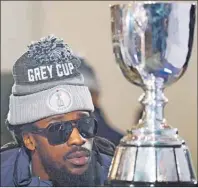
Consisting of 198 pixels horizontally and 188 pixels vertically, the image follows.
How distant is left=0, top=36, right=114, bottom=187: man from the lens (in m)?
1.18

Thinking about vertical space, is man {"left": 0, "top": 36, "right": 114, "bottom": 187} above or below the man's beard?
above

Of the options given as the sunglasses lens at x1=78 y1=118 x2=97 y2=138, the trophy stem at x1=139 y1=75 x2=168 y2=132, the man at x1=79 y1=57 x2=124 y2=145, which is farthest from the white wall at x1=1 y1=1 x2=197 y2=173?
the trophy stem at x1=139 y1=75 x2=168 y2=132

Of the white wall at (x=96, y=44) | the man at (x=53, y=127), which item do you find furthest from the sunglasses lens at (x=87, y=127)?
the white wall at (x=96, y=44)

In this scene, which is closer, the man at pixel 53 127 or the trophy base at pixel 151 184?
the trophy base at pixel 151 184

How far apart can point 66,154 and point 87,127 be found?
0.19 ft

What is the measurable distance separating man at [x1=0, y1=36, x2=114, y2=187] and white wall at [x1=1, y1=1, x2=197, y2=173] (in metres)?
0.25

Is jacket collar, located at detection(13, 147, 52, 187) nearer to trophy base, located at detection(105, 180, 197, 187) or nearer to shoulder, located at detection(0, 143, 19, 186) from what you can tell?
shoulder, located at detection(0, 143, 19, 186)

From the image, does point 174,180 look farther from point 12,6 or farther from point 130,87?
point 12,6

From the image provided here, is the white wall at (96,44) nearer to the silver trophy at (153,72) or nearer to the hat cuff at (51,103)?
the hat cuff at (51,103)

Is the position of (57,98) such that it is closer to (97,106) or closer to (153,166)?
(97,106)

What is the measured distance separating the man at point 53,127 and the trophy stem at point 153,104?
0.20 m

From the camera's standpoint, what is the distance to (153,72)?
0.97m

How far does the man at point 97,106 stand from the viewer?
1.29 m

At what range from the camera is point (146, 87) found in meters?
0.99
